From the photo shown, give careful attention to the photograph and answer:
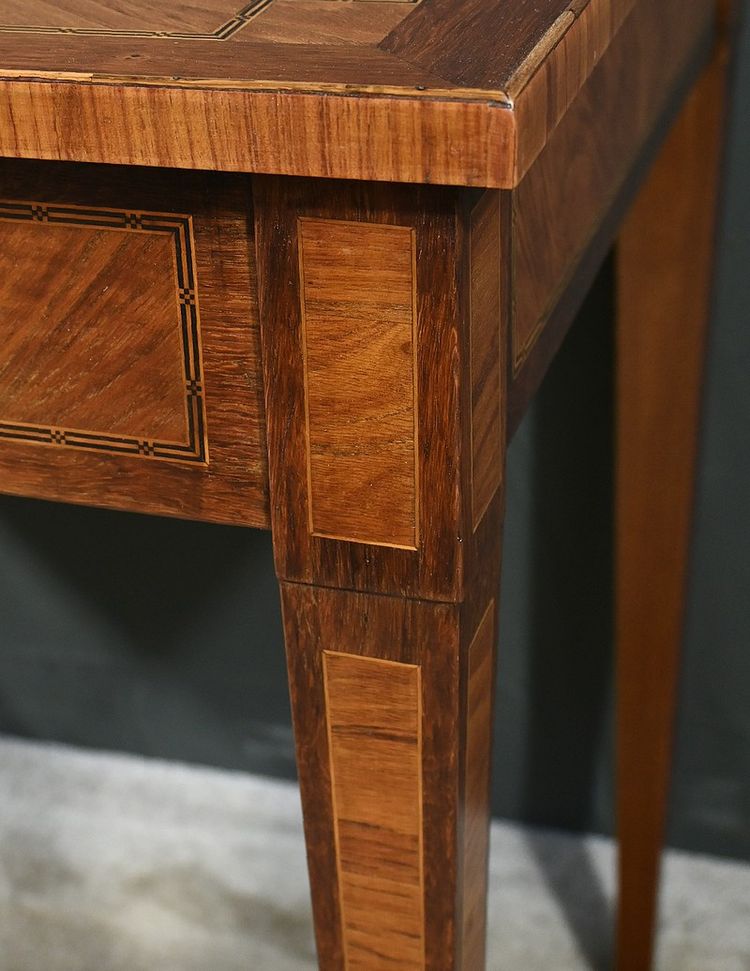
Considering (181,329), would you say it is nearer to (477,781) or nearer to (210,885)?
(477,781)

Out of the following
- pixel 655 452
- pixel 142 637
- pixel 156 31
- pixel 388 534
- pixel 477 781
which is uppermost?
pixel 156 31

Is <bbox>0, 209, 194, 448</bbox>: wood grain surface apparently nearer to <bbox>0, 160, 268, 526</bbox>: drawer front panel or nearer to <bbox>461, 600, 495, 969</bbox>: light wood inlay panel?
<bbox>0, 160, 268, 526</bbox>: drawer front panel

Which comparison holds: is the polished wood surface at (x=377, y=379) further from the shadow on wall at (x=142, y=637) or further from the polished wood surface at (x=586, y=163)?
the shadow on wall at (x=142, y=637)

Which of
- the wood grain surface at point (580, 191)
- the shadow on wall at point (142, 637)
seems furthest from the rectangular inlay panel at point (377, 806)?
the shadow on wall at point (142, 637)

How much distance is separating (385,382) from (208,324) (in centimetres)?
6

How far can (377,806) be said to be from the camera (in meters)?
0.45

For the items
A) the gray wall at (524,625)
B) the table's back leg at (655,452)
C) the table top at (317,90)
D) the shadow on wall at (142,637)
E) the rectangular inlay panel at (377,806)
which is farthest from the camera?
the shadow on wall at (142,637)

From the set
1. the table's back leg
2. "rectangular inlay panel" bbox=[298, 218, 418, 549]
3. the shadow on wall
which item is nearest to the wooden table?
"rectangular inlay panel" bbox=[298, 218, 418, 549]

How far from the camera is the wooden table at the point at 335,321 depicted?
1.13 ft

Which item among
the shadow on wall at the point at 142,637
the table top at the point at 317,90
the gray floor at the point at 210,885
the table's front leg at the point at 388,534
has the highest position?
the table top at the point at 317,90

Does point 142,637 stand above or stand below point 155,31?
below

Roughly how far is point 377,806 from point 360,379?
0.52ft

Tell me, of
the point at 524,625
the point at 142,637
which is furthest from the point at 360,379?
the point at 142,637

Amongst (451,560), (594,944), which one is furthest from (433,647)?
(594,944)
